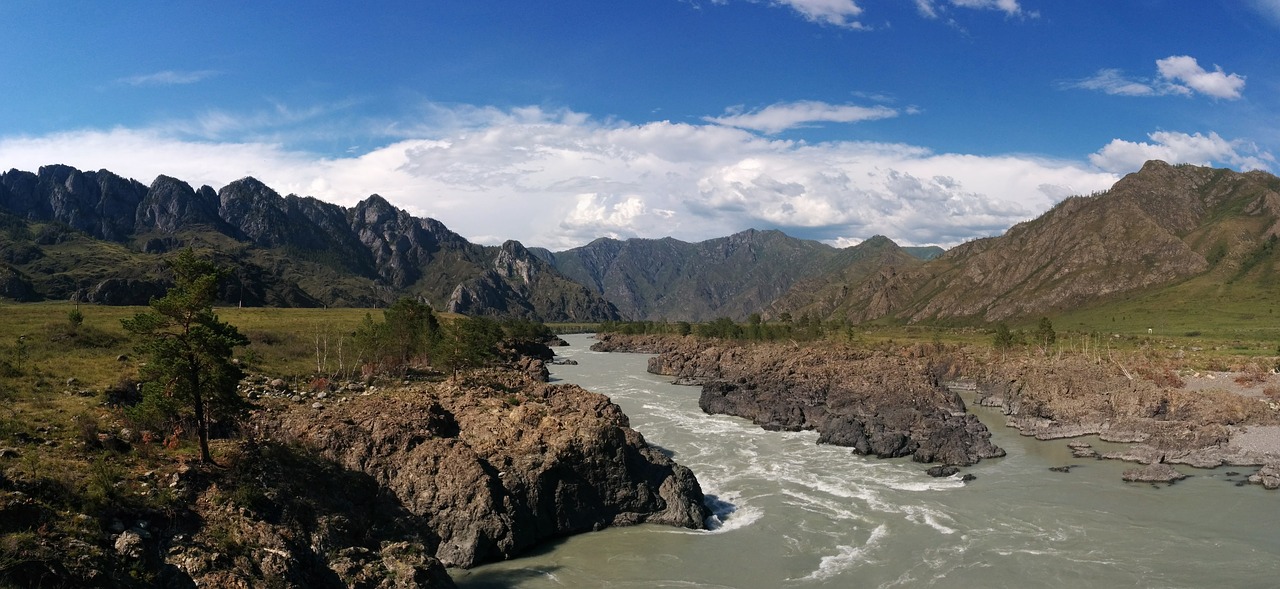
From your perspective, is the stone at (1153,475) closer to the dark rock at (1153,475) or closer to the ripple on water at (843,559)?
the dark rock at (1153,475)

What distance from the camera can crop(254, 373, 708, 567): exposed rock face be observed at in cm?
3381

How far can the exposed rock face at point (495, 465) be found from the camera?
33.8 metres

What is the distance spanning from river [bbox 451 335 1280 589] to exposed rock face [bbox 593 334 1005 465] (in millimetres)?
3169

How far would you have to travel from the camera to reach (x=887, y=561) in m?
35.7

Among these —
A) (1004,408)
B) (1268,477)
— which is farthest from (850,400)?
(1268,477)

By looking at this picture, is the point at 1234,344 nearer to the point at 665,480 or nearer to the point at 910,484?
the point at 910,484

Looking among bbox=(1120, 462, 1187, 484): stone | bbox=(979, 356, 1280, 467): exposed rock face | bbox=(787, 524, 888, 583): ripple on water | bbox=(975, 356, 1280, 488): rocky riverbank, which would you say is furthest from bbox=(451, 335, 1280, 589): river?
bbox=(979, 356, 1280, 467): exposed rock face

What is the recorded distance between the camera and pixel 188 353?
25922 millimetres

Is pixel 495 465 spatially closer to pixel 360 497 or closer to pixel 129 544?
pixel 360 497

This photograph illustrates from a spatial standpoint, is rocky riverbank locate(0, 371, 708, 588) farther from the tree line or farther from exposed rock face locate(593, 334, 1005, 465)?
exposed rock face locate(593, 334, 1005, 465)

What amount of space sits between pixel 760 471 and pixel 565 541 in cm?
2254

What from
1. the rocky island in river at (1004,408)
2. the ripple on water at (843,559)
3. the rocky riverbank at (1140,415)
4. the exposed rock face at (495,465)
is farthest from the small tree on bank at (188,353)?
the rocky riverbank at (1140,415)

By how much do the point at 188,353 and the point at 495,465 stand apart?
16.2 meters

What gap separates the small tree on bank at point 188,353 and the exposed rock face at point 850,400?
51.9 meters
